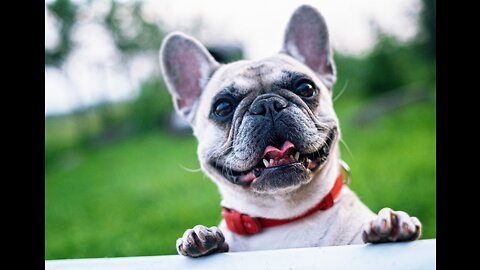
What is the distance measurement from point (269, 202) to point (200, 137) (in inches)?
16.8

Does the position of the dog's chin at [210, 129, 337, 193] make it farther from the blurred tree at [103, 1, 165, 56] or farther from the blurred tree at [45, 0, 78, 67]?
the blurred tree at [45, 0, 78, 67]

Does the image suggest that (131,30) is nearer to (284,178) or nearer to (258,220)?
(258,220)

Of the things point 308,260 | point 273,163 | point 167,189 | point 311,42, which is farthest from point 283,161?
point 167,189

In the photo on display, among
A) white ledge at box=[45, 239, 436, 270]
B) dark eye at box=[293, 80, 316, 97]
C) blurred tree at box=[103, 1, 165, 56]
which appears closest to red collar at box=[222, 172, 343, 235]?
dark eye at box=[293, 80, 316, 97]

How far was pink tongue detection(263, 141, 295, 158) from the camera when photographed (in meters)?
1.79

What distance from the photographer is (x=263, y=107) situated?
1.84 m

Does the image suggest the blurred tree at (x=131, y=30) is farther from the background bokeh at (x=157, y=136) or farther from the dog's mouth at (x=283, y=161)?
the dog's mouth at (x=283, y=161)

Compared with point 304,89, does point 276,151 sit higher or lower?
lower

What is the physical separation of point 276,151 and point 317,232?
12.2 inches

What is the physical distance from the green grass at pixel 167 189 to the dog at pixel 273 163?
0.85 meters

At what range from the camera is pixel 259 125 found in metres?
1.81
